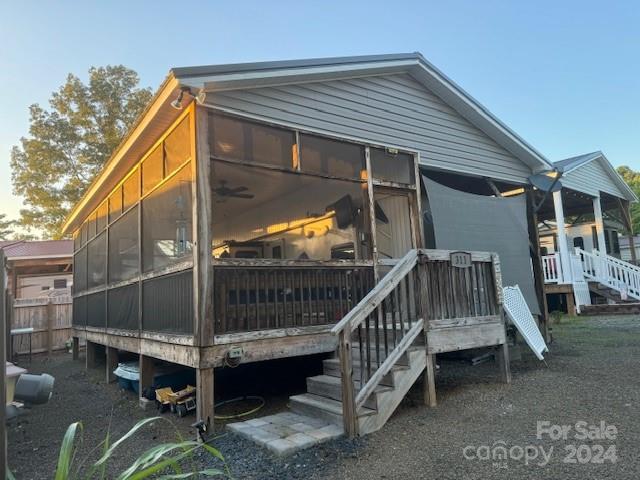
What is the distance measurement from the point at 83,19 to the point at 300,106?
7.26 metres

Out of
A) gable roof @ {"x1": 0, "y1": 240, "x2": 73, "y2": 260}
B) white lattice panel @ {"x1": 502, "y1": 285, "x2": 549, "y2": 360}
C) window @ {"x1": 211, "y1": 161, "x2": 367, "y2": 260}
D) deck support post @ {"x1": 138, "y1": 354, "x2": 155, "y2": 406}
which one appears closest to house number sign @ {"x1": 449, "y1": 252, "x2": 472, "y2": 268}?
white lattice panel @ {"x1": 502, "y1": 285, "x2": 549, "y2": 360}

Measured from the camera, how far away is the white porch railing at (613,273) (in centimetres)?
1231

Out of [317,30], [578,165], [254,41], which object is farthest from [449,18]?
[578,165]

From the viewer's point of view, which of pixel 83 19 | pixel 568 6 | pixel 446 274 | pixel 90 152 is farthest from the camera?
pixel 90 152

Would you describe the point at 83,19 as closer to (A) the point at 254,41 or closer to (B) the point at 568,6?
(A) the point at 254,41

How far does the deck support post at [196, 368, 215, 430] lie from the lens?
4168 millimetres

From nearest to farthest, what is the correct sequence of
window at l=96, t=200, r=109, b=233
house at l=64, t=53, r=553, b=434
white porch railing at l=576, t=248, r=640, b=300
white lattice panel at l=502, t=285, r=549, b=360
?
1. house at l=64, t=53, r=553, b=434
2. white lattice panel at l=502, t=285, r=549, b=360
3. window at l=96, t=200, r=109, b=233
4. white porch railing at l=576, t=248, r=640, b=300

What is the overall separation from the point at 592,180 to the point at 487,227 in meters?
9.12

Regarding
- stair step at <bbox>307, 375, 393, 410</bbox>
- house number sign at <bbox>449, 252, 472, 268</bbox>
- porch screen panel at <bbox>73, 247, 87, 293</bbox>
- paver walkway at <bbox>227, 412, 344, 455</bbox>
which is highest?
porch screen panel at <bbox>73, 247, 87, 293</bbox>

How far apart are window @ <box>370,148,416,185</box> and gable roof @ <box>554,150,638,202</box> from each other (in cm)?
738

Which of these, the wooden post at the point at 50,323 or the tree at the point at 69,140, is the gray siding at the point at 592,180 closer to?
the wooden post at the point at 50,323

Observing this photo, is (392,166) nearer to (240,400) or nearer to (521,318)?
(521,318)

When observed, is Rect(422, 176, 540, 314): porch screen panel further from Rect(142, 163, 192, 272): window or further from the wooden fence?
the wooden fence

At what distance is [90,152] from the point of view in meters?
20.7
